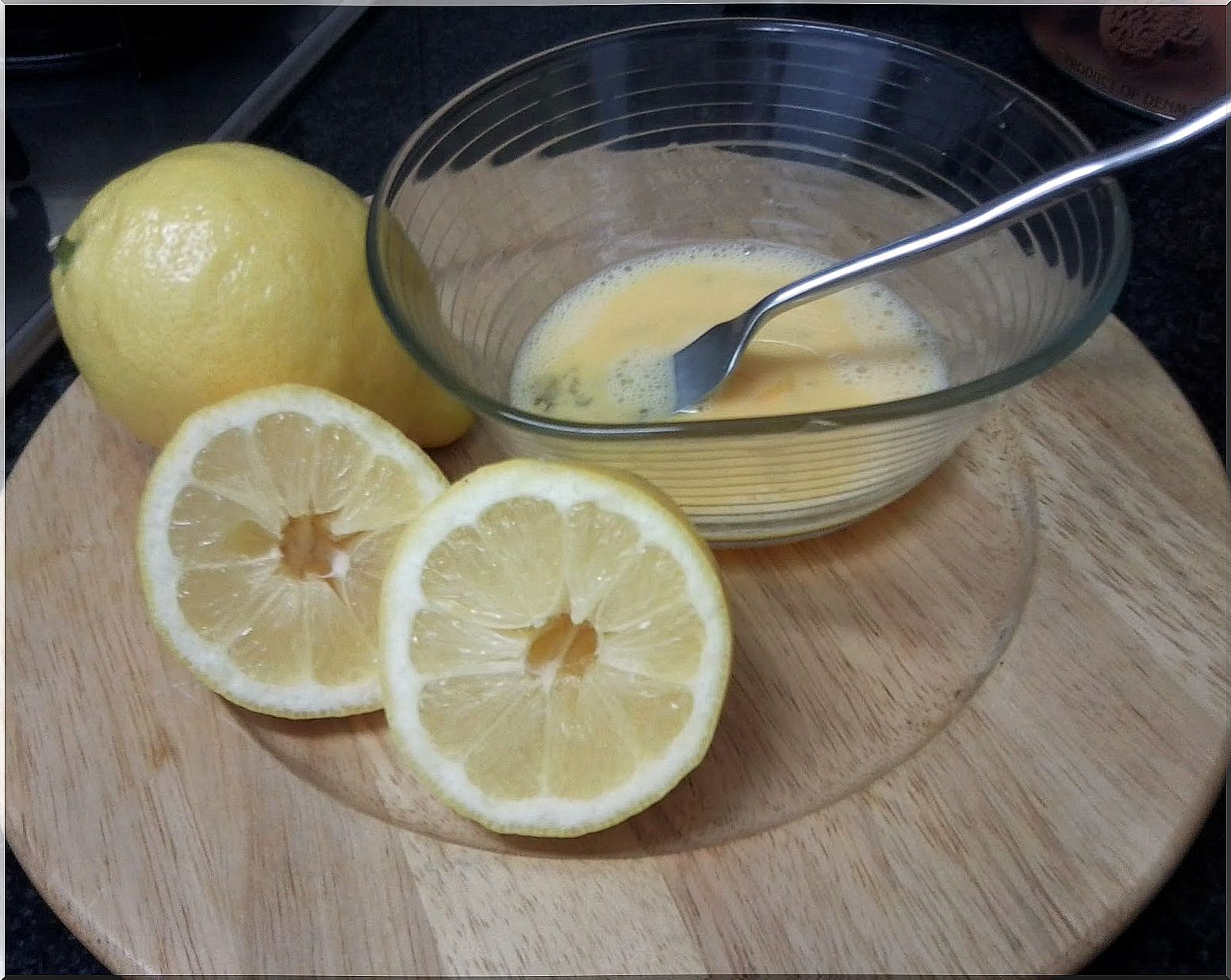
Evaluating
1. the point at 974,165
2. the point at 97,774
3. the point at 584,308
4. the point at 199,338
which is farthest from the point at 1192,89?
the point at 97,774

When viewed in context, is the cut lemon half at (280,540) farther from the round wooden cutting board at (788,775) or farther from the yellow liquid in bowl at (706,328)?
the yellow liquid in bowl at (706,328)

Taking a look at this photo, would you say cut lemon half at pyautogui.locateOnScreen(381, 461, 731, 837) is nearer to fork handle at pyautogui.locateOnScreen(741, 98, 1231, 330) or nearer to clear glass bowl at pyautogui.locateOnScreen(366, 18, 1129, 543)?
clear glass bowl at pyautogui.locateOnScreen(366, 18, 1129, 543)

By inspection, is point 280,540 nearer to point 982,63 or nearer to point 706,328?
point 706,328

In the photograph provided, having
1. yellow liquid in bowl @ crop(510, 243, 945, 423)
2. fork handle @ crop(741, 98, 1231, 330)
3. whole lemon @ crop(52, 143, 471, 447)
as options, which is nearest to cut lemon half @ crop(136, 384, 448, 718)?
whole lemon @ crop(52, 143, 471, 447)

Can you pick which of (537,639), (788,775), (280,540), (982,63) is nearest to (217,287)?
(280,540)

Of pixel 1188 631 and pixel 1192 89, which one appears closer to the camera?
pixel 1188 631

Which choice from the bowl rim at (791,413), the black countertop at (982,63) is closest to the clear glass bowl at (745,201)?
the bowl rim at (791,413)

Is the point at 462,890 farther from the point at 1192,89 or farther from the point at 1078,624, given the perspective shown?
the point at 1192,89
